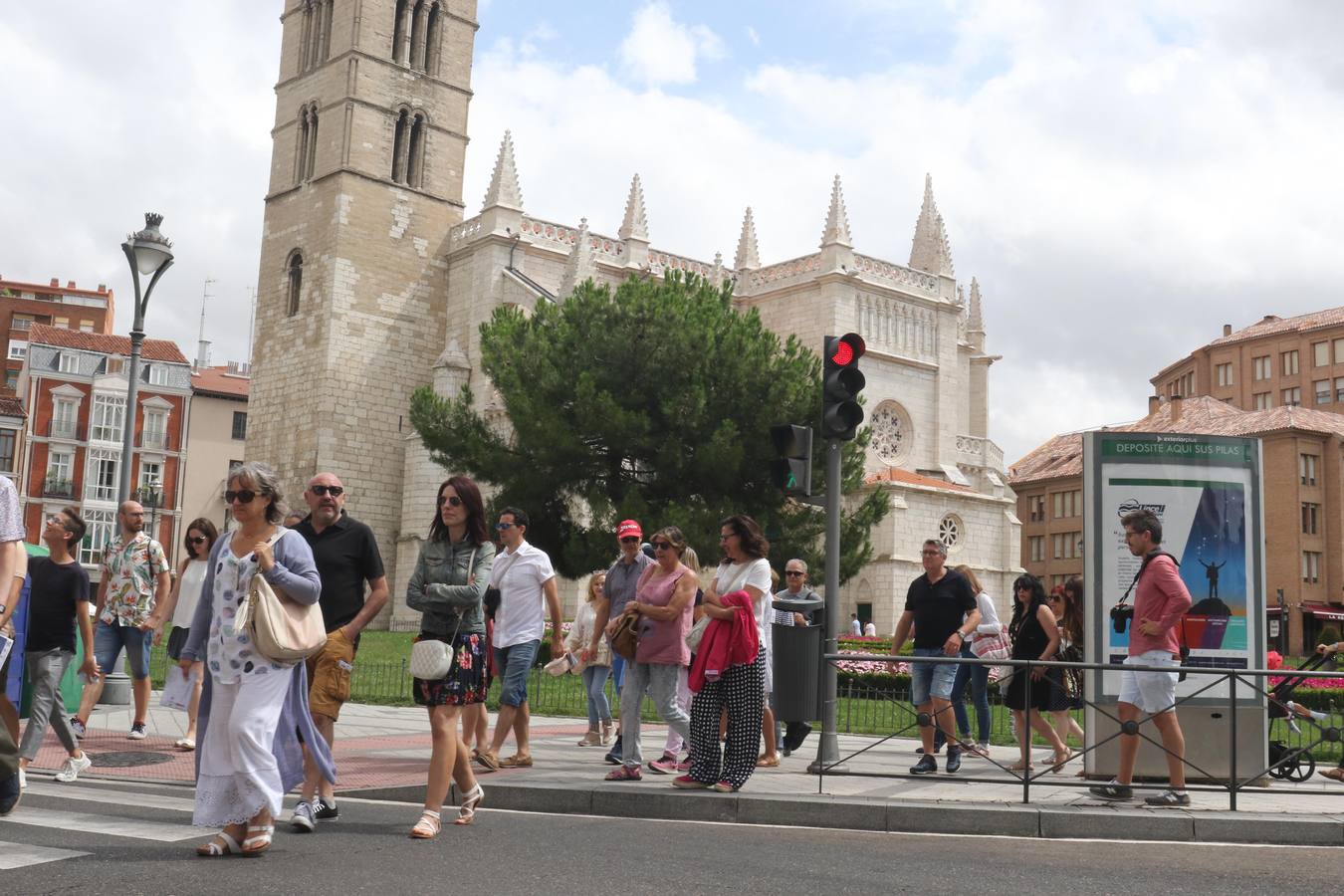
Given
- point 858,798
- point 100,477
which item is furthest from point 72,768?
point 100,477

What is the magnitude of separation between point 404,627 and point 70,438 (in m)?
28.4

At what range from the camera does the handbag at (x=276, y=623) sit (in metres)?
5.48

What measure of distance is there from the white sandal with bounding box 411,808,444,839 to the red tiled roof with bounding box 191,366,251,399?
58426mm

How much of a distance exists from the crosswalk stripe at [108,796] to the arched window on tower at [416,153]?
116 feet

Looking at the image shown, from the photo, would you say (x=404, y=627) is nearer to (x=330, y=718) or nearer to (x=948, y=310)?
(x=948, y=310)

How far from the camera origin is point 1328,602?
57875 mm

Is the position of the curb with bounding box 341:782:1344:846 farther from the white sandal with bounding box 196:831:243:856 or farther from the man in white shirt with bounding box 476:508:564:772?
the white sandal with bounding box 196:831:243:856

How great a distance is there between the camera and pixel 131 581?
1045 centimetres

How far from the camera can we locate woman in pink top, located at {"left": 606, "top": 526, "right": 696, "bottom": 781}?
838cm

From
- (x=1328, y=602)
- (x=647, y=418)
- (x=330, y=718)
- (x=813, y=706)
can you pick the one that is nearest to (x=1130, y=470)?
(x=813, y=706)

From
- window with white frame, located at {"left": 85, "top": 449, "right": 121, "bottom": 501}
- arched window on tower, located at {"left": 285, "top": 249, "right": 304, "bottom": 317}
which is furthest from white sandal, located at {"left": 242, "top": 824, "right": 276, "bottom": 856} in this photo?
window with white frame, located at {"left": 85, "top": 449, "right": 121, "bottom": 501}

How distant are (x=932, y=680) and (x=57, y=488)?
56.2 meters

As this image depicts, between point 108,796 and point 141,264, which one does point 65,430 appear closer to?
Result: point 141,264

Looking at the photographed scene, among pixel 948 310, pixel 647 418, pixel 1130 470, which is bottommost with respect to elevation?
pixel 1130 470
